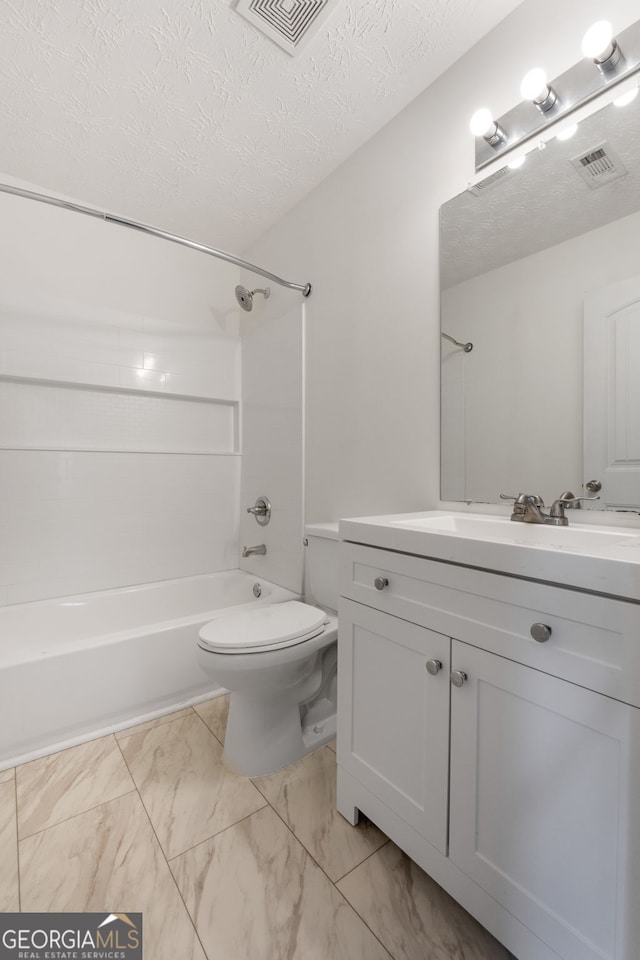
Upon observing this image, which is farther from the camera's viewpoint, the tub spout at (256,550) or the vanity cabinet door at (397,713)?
the tub spout at (256,550)

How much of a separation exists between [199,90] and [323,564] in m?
1.81

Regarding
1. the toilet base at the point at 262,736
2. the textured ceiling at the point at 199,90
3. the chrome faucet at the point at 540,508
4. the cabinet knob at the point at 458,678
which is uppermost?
the textured ceiling at the point at 199,90

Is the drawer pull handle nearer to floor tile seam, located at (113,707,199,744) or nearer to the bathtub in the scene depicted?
the bathtub

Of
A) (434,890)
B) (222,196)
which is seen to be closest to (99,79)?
(222,196)

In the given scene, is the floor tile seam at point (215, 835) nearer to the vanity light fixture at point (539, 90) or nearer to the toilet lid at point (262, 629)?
the toilet lid at point (262, 629)

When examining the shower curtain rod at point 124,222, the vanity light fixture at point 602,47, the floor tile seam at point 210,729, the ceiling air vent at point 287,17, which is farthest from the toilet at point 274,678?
the ceiling air vent at point 287,17

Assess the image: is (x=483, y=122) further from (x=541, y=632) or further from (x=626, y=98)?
(x=541, y=632)

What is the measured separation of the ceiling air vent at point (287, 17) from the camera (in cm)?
120

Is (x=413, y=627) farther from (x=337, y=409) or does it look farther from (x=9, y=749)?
(x=9, y=749)

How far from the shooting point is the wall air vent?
126 cm

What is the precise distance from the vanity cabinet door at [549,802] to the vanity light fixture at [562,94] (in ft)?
4.59

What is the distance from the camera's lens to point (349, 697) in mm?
1125

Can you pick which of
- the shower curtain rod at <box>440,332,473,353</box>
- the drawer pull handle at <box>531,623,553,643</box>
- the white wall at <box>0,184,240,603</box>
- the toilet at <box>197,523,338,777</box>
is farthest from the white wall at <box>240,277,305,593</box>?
the drawer pull handle at <box>531,623,553,643</box>

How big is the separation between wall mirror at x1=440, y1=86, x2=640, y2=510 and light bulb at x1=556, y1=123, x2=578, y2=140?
0.01m
